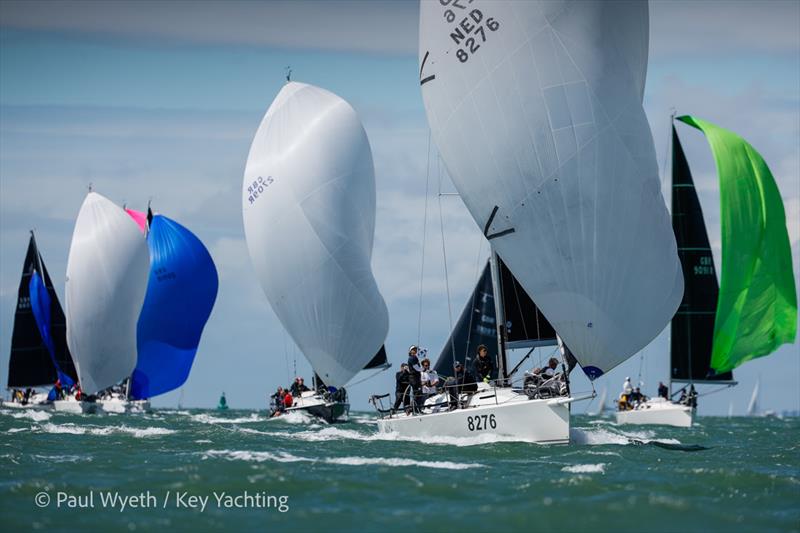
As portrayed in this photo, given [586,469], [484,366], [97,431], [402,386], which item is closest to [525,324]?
[484,366]

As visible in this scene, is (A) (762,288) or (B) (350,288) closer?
(B) (350,288)

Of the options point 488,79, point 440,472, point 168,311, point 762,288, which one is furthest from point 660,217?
point 168,311

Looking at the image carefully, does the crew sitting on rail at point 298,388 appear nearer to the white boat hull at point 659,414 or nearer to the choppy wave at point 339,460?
the white boat hull at point 659,414

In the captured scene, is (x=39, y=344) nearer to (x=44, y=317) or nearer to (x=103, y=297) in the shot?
(x=44, y=317)

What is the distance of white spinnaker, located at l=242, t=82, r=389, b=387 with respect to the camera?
1640 inches

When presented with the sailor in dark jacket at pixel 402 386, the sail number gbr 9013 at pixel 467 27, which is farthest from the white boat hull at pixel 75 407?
the sail number gbr 9013 at pixel 467 27

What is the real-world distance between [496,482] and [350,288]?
918 inches

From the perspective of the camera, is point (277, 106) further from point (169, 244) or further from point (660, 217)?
point (660, 217)

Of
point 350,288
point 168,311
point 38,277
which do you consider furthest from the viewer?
point 38,277

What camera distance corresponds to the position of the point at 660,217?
78.5 feet

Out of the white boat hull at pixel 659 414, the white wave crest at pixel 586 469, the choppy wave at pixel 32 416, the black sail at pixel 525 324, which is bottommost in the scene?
the choppy wave at pixel 32 416

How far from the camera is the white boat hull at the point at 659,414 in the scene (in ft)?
150

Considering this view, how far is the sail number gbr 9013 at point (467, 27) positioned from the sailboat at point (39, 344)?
1776 inches

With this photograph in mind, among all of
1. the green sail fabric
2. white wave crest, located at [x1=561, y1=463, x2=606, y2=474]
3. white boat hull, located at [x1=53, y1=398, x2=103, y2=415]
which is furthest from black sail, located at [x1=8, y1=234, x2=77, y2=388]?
white wave crest, located at [x1=561, y1=463, x2=606, y2=474]
